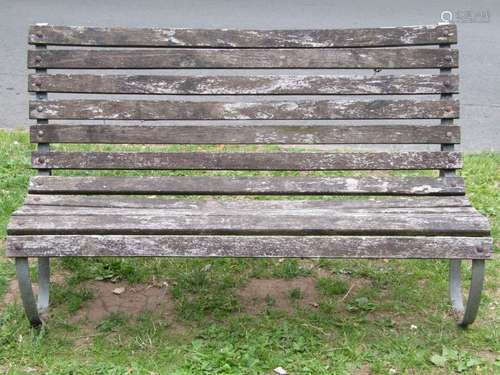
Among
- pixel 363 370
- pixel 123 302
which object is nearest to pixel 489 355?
pixel 363 370

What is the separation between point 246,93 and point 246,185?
43 cm

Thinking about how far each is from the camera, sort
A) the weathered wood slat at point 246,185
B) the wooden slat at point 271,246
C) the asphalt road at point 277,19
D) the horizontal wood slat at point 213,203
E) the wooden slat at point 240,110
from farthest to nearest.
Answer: the asphalt road at point 277,19
the wooden slat at point 240,110
the weathered wood slat at point 246,185
the horizontal wood slat at point 213,203
the wooden slat at point 271,246

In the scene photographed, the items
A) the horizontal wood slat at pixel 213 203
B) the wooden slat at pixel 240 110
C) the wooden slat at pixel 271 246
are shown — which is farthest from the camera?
the wooden slat at pixel 240 110

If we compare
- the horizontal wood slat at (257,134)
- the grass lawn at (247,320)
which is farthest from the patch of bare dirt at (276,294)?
the horizontal wood slat at (257,134)

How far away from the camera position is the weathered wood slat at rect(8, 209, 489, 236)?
9.02 ft

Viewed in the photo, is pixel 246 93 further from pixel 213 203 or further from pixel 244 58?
pixel 213 203

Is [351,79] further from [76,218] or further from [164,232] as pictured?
[76,218]

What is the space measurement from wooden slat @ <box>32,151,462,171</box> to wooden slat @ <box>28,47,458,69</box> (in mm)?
413

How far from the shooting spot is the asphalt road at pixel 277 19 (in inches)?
261

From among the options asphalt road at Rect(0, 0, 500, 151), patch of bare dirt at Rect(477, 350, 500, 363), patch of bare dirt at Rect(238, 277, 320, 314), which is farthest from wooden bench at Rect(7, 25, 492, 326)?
asphalt road at Rect(0, 0, 500, 151)

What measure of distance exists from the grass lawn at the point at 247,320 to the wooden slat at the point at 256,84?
91 cm

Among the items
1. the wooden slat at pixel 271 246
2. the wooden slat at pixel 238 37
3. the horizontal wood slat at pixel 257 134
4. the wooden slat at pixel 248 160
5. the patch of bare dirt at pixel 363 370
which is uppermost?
the wooden slat at pixel 238 37

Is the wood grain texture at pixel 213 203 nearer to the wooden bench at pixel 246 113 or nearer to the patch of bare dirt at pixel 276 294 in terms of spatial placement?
the wooden bench at pixel 246 113

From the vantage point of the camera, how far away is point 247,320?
3217mm
